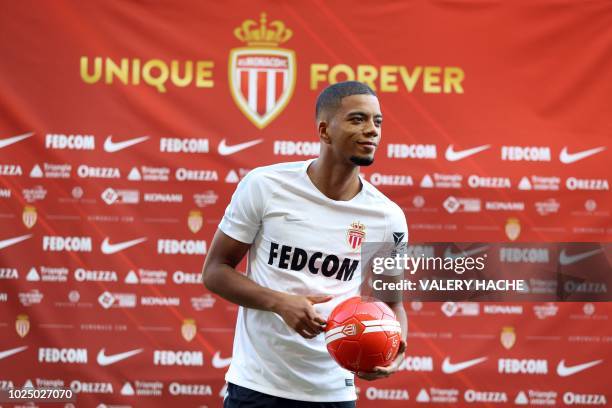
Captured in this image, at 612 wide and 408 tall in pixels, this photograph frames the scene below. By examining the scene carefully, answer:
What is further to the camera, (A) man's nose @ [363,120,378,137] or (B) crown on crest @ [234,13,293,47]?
(B) crown on crest @ [234,13,293,47]

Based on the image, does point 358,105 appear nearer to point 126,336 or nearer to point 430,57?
point 430,57

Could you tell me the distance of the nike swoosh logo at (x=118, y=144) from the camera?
15.6ft

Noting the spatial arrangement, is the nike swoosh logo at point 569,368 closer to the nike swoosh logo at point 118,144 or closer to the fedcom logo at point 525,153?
the fedcom logo at point 525,153

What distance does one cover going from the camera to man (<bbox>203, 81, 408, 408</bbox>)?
2867 millimetres

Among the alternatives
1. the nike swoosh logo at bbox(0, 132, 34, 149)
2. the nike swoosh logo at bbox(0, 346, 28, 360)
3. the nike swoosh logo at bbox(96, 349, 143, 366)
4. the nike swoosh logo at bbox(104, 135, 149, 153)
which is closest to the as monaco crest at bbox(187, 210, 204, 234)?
the nike swoosh logo at bbox(104, 135, 149, 153)

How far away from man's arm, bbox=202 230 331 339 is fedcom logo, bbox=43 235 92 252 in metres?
1.98

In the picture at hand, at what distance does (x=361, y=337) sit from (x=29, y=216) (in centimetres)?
271

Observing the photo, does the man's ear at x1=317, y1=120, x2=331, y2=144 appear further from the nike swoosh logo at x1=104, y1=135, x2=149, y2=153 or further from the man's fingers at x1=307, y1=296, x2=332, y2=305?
the nike swoosh logo at x1=104, y1=135, x2=149, y2=153

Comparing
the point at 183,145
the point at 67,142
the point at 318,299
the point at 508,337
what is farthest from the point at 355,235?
the point at 67,142

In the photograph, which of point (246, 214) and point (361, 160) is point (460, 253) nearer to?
point (361, 160)

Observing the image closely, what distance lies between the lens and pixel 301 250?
2881 mm

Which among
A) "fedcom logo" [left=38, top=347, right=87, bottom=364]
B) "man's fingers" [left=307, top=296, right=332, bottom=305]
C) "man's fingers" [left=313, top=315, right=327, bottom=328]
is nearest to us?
"man's fingers" [left=313, top=315, right=327, bottom=328]

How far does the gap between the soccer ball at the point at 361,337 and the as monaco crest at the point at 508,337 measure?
2193 millimetres

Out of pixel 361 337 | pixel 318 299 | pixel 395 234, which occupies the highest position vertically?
pixel 395 234
